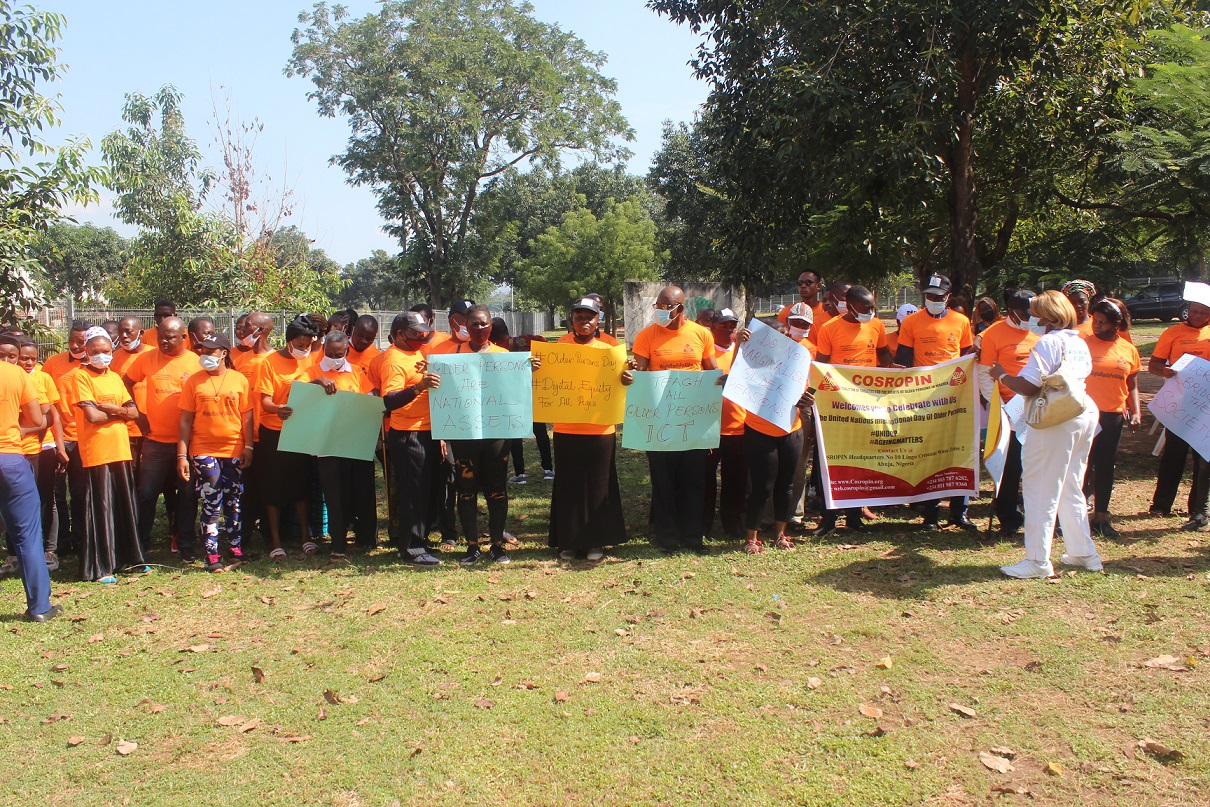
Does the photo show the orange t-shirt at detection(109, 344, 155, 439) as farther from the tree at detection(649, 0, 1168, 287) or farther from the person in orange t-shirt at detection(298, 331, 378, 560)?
the tree at detection(649, 0, 1168, 287)

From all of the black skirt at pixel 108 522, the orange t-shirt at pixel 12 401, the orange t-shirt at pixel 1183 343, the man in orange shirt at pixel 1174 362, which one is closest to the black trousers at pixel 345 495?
the black skirt at pixel 108 522

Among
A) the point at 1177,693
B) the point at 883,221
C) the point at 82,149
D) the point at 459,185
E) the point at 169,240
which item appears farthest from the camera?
the point at 459,185

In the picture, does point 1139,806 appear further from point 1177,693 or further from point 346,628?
point 346,628

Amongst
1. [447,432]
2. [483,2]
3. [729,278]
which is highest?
[483,2]

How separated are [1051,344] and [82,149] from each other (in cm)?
1042

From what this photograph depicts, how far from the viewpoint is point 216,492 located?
774cm

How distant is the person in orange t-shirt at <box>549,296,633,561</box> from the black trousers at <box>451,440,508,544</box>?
469 mm

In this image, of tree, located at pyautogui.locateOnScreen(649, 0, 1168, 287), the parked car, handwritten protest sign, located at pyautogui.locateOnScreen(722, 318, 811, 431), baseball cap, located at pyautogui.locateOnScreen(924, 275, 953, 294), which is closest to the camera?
handwritten protest sign, located at pyautogui.locateOnScreen(722, 318, 811, 431)

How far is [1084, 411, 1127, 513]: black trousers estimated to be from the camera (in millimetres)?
7973

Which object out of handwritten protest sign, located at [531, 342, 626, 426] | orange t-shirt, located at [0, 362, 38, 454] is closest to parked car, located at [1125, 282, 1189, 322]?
handwritten protest sign, located at [531, 342, 626, 426]

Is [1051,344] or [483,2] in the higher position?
[483,2]

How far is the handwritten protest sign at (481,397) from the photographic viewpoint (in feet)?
24.8

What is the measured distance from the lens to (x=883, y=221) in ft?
41.7

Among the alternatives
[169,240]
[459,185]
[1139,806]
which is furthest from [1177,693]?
[459,185]
